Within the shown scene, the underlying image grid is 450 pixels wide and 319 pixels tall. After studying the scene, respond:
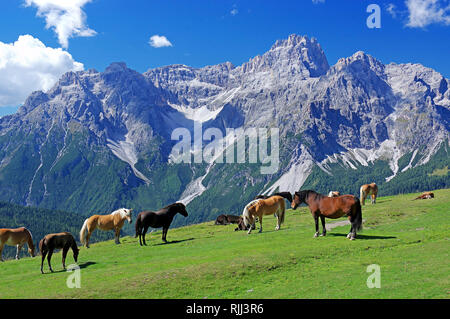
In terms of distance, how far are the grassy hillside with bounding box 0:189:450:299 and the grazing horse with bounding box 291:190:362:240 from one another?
1.53 m

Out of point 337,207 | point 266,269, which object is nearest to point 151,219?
point 266,269

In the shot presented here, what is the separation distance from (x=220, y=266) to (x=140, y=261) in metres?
9.08

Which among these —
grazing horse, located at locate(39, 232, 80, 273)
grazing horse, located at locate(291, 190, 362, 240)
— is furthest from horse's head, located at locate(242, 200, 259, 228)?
grazing horse, located at locate(39, 232, 80, 273)

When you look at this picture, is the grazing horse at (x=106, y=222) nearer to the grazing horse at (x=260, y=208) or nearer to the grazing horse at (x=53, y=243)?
the grazing horse at (x=53, y=243)

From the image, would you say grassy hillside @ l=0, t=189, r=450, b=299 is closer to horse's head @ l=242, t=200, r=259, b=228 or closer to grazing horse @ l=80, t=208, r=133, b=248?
horse's head @ l=242, t=200, r=259, b=228

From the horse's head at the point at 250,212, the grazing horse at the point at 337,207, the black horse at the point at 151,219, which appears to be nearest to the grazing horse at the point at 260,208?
the horse's head at the point at 250,212

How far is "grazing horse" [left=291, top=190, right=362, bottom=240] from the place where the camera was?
31.2 metres

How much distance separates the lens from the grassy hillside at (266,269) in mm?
19797

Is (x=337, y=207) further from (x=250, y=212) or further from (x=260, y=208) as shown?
(x=250, y=212)

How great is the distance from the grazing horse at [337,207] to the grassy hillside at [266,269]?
1532 millimetres

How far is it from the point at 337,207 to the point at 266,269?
36.4 feet
